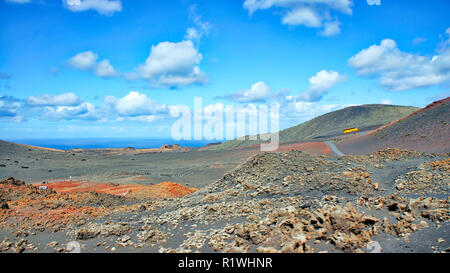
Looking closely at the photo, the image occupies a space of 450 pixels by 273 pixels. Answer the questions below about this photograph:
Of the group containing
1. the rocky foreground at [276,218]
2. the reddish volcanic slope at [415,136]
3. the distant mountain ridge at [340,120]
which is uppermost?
the distant mountain ridge at [340,120]

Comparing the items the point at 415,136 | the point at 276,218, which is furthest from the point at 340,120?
the point at 276,218

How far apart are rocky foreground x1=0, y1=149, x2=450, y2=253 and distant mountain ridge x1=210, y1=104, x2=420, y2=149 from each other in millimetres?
65248

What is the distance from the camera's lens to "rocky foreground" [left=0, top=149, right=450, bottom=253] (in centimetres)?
603

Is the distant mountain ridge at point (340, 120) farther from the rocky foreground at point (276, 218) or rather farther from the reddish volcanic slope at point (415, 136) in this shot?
the rocky foreground at point (276, 218)

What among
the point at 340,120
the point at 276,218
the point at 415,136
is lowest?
the point at 276,218

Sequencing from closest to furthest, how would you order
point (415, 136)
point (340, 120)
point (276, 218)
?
point (276, 218) → point (415, 136) → point (340, 120)

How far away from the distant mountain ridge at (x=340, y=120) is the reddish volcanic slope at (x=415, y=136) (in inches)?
1363

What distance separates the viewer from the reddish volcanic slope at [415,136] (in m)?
31.5

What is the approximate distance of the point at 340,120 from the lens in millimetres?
83875

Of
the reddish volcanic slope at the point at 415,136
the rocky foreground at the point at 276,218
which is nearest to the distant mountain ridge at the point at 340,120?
the reddish volcanic slope at the point at 415,136

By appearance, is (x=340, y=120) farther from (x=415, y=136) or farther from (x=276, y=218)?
(x=276, y=218)

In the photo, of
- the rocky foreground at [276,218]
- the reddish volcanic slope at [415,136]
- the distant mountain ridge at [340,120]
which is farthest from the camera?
the distant mountain ridge at [340,120]

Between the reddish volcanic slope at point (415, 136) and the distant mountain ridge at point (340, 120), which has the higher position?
the distant mountain ridge at point (340, 120)

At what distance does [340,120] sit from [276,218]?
273ft
